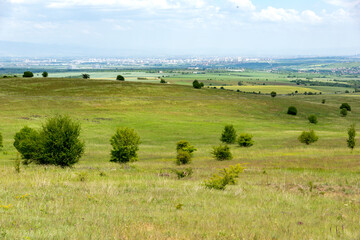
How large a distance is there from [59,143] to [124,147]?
31.6ft

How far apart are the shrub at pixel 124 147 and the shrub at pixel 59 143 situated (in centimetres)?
812

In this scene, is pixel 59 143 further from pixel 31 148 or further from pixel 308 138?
pixel 308 138

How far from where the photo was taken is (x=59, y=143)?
3091 cm

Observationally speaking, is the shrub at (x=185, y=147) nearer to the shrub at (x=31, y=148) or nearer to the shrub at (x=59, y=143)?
the shrub at (x=59, y=143)

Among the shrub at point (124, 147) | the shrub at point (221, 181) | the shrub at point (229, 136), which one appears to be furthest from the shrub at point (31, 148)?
the shrub at point (229, 136)

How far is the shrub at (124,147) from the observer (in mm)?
39312

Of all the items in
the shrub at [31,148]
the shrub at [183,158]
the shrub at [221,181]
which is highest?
the shrub at [221,181]

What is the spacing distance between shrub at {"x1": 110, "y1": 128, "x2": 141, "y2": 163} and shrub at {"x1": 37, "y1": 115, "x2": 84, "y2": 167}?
8121 millimetres

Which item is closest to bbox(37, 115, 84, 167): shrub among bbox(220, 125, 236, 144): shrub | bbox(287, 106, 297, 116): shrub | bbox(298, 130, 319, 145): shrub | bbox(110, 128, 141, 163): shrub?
bbox(110, 128, 141, 163): shrub

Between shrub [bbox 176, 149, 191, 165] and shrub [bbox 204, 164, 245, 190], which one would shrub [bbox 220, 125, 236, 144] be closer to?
shrub [bbox 176, 149, 191, 165]

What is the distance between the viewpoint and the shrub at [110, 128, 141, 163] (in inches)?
1548

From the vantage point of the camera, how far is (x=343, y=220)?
10906mm

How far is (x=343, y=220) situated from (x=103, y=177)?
42.6 ft

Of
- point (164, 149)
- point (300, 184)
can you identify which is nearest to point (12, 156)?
point (164, 149)
